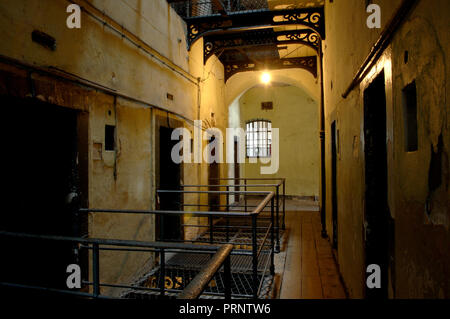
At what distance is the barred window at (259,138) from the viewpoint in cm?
1352

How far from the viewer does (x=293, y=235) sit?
21.2 ft

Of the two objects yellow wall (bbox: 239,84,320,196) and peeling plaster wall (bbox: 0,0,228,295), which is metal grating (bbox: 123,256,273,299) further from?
yellow wall (bbox: 239,84,320,196)

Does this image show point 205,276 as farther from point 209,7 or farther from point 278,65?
point 278,65

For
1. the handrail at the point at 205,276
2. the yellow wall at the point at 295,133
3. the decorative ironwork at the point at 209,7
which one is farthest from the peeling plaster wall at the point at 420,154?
the yellow wall at the point at 295,133

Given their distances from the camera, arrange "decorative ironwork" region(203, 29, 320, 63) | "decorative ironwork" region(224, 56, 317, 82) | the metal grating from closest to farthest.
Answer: the metal grating < "decorative ironwork" region(203, 29, 320, 63) < "decorative ironwork" region(224, 56, 317, 82)

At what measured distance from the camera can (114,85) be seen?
3.81 m

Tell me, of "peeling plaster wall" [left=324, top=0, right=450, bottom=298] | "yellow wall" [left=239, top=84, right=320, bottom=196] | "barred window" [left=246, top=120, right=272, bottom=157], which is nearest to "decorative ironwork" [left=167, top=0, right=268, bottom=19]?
"peeling plaster wall" [left=324, top=0, right=450, bottom=298]

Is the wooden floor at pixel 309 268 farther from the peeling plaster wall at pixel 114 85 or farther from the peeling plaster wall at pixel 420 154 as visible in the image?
the peeling plaster wall at pixel 114 85

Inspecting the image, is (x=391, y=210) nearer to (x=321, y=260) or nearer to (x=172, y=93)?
(x=321, y=260)

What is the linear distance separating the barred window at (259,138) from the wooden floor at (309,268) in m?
6.82

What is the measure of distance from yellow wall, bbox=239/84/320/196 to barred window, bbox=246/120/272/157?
375 millimetres

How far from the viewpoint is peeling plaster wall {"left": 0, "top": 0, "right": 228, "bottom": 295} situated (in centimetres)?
267

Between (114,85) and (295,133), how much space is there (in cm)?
1013

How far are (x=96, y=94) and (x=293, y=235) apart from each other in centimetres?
479
